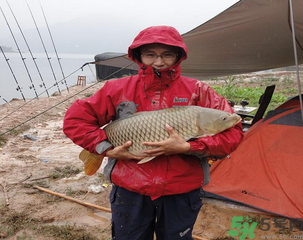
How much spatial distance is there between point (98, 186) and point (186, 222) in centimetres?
265

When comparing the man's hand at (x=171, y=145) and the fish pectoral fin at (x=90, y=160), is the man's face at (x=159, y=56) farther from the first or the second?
the fish pectoral fin at (x=90, y=160)

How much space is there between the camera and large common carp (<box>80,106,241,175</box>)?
171cm

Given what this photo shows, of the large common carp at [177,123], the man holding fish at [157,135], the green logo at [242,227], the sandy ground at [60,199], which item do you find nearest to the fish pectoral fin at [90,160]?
the man holding fish at [157,135]

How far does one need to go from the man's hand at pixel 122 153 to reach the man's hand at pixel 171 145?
5.4 inches

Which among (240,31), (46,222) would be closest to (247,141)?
(240,31)

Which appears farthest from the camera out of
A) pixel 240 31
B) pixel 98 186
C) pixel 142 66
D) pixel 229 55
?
pixel 229 55

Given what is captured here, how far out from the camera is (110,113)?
1.92m

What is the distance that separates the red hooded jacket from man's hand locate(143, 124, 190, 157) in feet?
0.18

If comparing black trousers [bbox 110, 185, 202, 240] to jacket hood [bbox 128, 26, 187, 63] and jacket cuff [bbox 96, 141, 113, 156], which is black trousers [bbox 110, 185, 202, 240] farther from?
jacket hood [bbox 128, 26, 187, 63]

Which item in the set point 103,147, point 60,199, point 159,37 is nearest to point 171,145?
point 103,147

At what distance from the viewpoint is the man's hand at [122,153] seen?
1752 millimetres

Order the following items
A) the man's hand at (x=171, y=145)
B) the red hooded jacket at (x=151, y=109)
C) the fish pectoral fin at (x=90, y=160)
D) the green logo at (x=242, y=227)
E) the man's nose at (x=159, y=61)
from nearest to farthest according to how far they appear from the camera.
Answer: the man's hand at (x=171, y=145) → the red hooded jacket at (x=151, y=109) → the man's nose at (x=159, y=61) → the fish pectoral fin at (x=90, y=160) → the green logo at (x=242, y=227)

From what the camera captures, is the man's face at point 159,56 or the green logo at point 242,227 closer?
the man's face at point 159,56

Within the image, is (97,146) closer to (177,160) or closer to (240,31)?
(177,160)
